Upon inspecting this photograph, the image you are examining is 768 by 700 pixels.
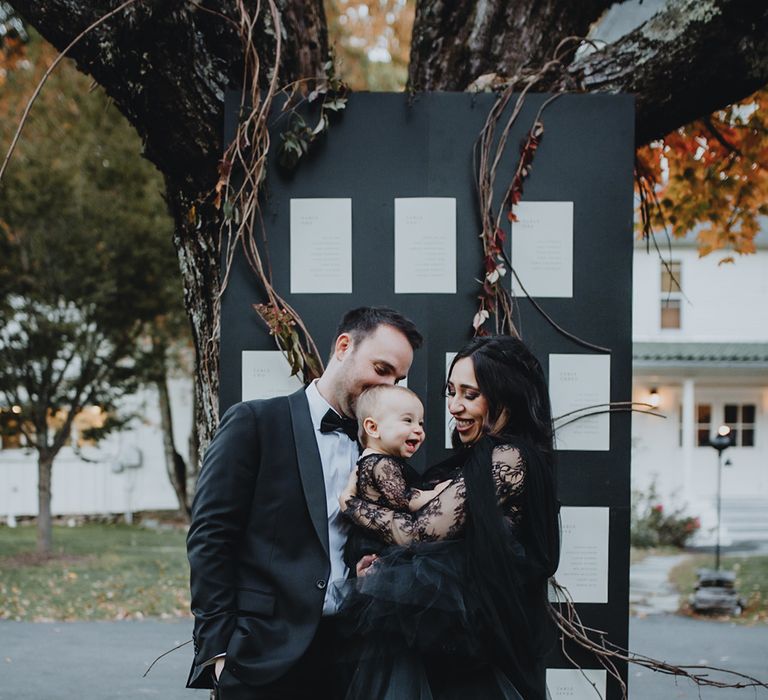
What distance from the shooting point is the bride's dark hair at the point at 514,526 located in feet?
7.97

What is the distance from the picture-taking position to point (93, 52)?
346cm

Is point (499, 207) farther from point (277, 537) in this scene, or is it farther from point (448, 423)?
point (277, 537)

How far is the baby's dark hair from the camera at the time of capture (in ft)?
8.86

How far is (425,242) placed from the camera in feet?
11.6

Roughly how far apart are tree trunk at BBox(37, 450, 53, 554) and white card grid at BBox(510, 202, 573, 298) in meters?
10.6

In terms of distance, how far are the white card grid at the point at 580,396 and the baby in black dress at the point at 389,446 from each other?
3.36 ft

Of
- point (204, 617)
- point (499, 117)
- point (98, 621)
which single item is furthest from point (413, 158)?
point (98, 621)

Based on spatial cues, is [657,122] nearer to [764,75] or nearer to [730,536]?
[764,75]

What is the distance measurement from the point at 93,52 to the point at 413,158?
1.31 m

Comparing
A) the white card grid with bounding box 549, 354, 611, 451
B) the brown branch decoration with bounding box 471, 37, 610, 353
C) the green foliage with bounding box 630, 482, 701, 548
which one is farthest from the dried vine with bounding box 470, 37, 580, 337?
the green foliage with bounding box 630, 482, 701, 548

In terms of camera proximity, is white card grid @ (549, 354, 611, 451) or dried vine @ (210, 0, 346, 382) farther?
white card grid @ (549, 354, 611, 451)

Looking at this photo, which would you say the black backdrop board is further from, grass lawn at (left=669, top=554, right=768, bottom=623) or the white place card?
grass lawn at (left=669, top=554, right=768, bottom=623)

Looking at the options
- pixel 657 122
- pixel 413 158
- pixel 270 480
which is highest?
pixel 657 122

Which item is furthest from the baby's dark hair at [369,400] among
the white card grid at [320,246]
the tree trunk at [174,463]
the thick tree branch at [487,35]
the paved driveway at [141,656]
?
the tree trunk at [174,463]
